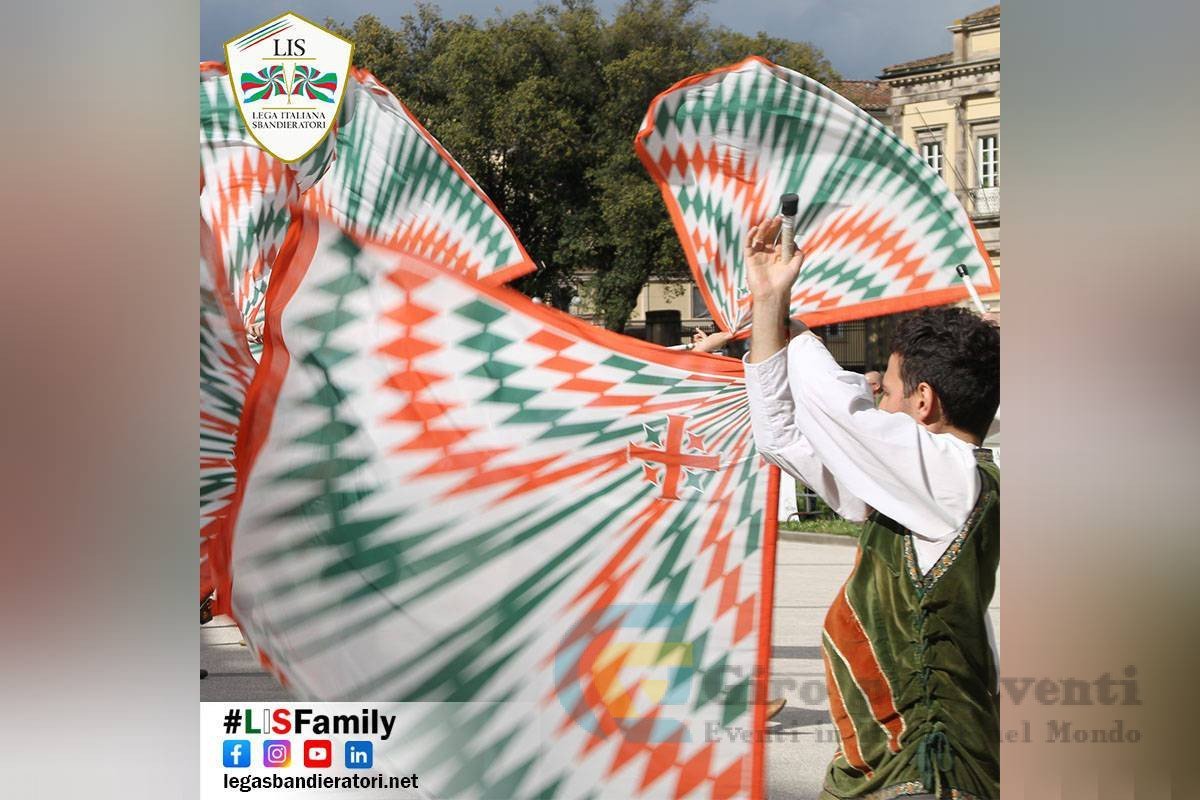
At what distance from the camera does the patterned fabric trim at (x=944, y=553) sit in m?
2.13

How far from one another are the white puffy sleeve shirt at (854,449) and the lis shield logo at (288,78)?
1.04 metres

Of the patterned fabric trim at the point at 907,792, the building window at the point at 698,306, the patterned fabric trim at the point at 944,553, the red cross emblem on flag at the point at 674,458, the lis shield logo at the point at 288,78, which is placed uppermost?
the lis shield logo at the point at 288,78

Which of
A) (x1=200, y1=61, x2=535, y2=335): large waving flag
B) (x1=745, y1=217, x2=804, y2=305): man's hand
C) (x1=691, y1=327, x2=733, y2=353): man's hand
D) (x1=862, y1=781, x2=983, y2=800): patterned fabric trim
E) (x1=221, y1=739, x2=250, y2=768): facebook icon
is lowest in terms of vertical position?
(x1=862, y1=781, x2=983, y2=800): patterned fabric trim

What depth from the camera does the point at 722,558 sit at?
2.25 metres

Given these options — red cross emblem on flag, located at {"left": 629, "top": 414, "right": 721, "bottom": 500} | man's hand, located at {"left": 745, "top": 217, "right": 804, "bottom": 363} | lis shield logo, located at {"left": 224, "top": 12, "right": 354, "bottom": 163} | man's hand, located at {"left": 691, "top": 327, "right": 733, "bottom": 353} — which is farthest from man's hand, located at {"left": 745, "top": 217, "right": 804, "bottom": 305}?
lis shield logo, located at {"left": 224, "top": 12, "right": 354, "bottom": 163}

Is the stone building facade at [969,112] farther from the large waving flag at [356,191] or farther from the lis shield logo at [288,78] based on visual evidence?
the lis shield logo at [288,78]

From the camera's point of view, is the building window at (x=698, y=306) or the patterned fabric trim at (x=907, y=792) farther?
the building window at (x=698, y=306)

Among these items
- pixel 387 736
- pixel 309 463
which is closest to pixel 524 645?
pixel 387 736

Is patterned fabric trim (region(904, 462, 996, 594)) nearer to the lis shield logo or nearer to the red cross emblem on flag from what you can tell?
the red cross emblem on flag

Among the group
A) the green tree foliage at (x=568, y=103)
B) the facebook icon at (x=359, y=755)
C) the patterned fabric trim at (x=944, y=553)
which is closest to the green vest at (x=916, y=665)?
the patterned fabric trim at (x=944, y=553)

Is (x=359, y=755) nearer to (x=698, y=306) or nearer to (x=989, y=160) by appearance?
(x=698, y=306)

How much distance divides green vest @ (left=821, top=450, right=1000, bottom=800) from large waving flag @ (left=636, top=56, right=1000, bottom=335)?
16.6 inches

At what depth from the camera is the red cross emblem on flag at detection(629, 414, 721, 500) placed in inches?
88.6
